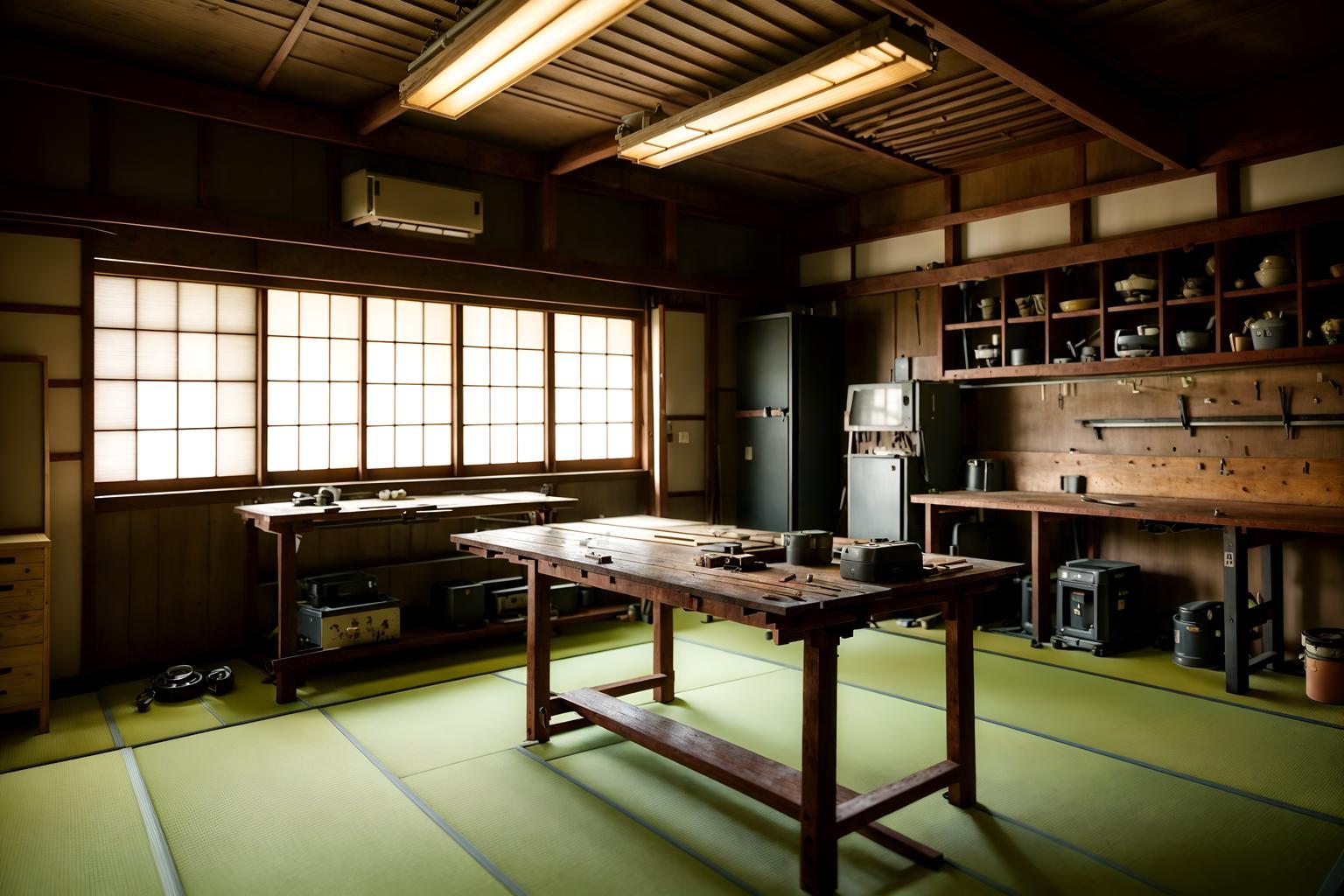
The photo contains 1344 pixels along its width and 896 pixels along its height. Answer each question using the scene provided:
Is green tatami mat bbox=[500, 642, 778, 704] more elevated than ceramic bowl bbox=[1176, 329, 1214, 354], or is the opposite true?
ceramic bowl bbox=[1176, 329, 1214, 354]

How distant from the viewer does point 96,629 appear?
4934mm

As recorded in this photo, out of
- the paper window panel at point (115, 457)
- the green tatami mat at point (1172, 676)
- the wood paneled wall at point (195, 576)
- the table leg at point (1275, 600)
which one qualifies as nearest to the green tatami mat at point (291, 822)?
the wood paneled wall at point (195, 576)

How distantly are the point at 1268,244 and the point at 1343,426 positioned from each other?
1220mm

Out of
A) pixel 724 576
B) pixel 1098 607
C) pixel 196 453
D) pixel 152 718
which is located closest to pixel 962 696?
pixel 724 576

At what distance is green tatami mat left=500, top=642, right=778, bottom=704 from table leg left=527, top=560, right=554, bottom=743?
751 mm

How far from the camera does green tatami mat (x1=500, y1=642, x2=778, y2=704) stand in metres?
5.00

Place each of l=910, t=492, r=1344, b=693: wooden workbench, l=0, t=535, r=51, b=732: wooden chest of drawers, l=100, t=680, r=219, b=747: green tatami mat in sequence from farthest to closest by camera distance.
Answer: l=910, t=492, r=1344, b=693: wooden workbench → l=100, t=680, r=219, b=747: green tatami mat → l=0, t=535, r=51, b=732: wooden chest of drawers

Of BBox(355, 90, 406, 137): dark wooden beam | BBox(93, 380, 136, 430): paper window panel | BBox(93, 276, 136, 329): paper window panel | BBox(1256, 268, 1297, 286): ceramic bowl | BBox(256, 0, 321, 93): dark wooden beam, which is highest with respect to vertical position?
BBox(256, 0, 321, 93): dark wooden beam

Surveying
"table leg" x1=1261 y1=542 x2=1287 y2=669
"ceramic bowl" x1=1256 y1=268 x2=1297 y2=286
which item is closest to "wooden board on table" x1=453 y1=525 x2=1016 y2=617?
"table leg" x1=1261 y1=542 x2=1287 y2=669

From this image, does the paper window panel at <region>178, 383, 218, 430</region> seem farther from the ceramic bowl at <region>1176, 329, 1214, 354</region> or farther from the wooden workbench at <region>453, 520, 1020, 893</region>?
the ceramic bowl at <region>1176, 329, 1214, 354</region>

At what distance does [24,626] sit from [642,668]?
3.21m

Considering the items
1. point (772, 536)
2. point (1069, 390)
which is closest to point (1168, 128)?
point (1069, 390)

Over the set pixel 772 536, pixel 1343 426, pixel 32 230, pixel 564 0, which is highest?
pixel 564 0

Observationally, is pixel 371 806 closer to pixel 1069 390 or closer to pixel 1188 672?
pixel 1188 672
